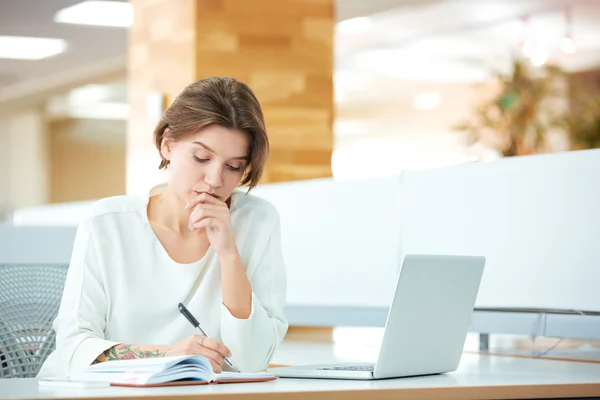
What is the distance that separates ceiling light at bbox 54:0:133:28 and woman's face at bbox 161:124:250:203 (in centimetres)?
498

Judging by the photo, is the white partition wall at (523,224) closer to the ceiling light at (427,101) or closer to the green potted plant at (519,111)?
the green potted plant at (519,111)

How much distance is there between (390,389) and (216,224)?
22.9 inches

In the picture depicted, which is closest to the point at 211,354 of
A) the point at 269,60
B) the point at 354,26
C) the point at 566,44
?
the point at 269,60

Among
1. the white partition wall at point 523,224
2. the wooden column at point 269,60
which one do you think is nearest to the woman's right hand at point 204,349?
the white partition wall at point 523,224

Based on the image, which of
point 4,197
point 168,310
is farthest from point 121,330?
point 4,197

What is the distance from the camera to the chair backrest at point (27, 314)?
81.7 inches

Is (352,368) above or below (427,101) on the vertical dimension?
below

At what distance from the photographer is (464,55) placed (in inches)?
371

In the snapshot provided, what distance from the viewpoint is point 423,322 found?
5.31 ft

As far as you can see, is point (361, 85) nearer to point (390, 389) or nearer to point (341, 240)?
point (341, 240)

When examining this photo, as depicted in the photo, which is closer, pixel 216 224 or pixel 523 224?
pixel 216 224

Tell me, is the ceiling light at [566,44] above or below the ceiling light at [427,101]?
above

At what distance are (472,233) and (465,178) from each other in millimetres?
157

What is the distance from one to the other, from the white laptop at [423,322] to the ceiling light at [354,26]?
19.1 ft
